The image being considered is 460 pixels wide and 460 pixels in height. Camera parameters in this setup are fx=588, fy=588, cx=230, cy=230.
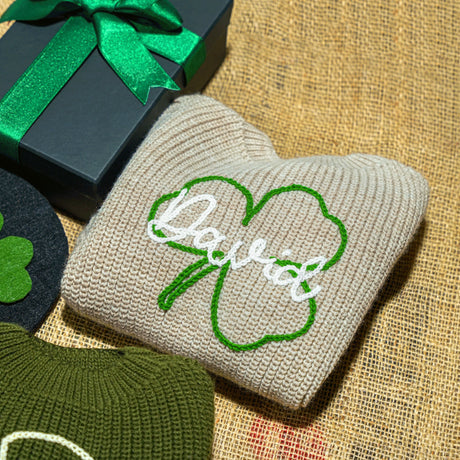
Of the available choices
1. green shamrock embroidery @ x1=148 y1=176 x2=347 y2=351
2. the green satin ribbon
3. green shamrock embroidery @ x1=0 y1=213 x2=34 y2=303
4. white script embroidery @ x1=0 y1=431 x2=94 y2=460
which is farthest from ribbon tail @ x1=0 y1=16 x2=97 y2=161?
white script embroidery @ x1=0 y1=431 x2=94 y2=460

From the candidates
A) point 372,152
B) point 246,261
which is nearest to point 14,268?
point 246,261

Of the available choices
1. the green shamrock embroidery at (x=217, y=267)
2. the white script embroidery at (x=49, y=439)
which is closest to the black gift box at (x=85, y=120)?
the green shamrock embroidery at (x=217, y=267)

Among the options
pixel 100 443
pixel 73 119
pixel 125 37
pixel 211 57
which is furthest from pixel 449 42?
pixel 100 443

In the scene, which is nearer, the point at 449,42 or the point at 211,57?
the point at 211,57

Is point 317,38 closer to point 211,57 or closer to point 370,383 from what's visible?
point 211,57

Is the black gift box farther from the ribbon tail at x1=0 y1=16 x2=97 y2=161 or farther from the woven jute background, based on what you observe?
the woven jute background

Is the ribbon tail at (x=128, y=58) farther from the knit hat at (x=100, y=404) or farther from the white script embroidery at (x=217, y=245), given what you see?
the knit hat at (x=100, y=404)
